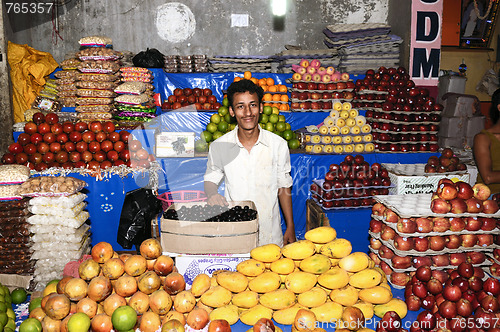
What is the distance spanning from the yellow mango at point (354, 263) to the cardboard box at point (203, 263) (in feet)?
1.70

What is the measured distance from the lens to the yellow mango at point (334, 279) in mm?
1789

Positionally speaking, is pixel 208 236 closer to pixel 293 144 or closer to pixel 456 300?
pixel 456 300

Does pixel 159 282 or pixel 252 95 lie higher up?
pixel 252 95

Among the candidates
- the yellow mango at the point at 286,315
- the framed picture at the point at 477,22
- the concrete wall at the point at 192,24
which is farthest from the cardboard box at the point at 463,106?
the yellow mango at the point at 286,315

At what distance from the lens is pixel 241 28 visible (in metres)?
7.32

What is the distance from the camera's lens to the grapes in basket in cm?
212

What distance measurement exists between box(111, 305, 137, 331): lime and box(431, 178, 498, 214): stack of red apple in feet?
5.90

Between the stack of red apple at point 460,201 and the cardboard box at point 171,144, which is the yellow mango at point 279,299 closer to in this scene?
the stack of red apple at point 460,201

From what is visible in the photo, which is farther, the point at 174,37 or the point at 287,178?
the point at 174,37

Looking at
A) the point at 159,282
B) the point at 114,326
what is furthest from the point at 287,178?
the point at 114,326

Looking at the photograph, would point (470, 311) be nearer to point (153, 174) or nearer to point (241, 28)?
point (153, 174)

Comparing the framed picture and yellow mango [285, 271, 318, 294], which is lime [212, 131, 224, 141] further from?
the framed picture

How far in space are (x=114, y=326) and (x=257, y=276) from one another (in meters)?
0.70

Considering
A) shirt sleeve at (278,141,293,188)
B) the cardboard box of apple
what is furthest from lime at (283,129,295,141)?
shirt sleeve at (278,141,293,188)
